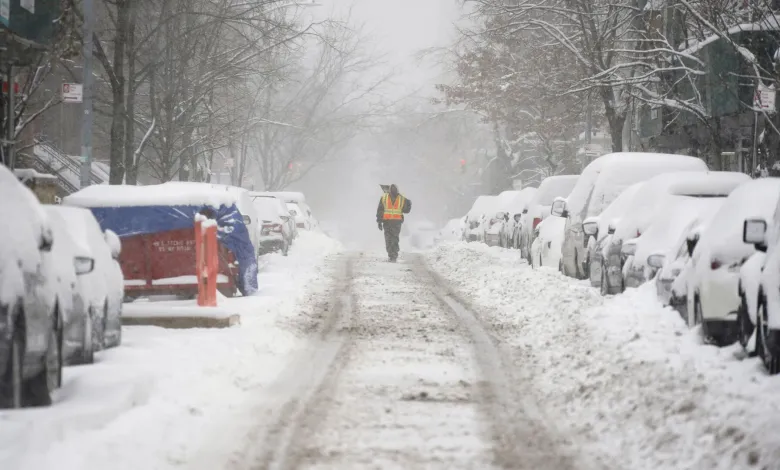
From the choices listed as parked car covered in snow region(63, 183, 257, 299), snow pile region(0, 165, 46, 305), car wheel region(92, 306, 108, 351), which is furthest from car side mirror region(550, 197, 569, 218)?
snow pile region(0, 165, 46, 305)

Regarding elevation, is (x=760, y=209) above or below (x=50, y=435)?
above

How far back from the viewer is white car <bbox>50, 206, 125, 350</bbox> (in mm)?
11203

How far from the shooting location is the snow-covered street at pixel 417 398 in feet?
23.6

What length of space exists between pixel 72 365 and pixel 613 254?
8242 millimetres

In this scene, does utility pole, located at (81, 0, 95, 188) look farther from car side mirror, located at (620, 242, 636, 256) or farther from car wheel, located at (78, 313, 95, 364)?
car wheel, located at (78, 313, 95, 364)

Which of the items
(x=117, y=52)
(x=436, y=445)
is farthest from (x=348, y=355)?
(x=117, y=52)

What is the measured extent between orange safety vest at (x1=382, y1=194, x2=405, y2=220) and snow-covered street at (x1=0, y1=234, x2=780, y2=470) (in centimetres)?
1421

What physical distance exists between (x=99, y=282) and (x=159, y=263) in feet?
14.9

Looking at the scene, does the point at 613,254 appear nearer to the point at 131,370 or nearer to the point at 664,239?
the point at 664,239

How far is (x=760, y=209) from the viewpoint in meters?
11.1

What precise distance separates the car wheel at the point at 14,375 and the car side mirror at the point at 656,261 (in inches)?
304

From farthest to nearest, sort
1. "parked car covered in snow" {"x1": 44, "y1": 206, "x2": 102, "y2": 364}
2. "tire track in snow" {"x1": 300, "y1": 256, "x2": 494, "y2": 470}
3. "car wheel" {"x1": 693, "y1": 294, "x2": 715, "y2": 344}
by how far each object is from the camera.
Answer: "car wheel" {"x1": 693, "y1": 294, "x2": 715, "y2": 344}, "parked car covered in snow" {"x1": 44, "y1": 206, "x2": 102, "y2": 364}, "tire track in snow" {"x1": 300, "y1": 256, "x2": 494, "y2": 470}

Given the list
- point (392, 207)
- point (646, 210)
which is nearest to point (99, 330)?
point (646, 210)

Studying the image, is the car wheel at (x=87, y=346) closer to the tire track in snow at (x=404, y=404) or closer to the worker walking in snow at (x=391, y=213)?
the tire track in snow at (x=404, y=404)
